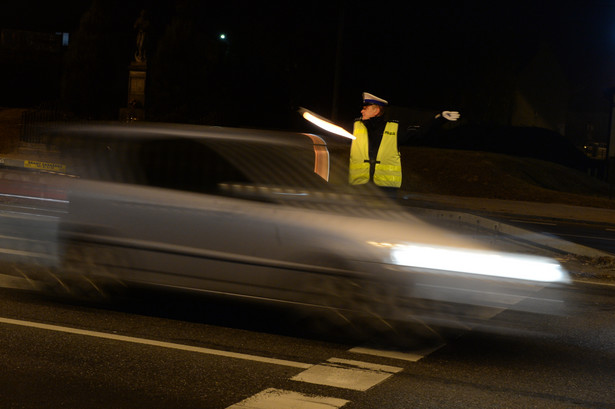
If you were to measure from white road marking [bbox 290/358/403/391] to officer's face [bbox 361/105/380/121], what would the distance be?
4.72 meters

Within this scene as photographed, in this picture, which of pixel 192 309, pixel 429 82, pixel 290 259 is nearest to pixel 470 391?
pixel 290 259

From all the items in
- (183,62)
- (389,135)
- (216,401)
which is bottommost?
(216,401)

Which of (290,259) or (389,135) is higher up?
Answer: (389,135)

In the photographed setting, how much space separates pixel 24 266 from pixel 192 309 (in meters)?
2.30

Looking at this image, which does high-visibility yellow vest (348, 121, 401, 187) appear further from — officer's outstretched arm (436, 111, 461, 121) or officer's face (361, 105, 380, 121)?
officer's outstretched arm (436, 111, 461, 121)

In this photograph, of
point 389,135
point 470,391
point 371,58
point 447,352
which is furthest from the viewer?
point 371,58

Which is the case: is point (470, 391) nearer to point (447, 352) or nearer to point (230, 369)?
point (447, 352)

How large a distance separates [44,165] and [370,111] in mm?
4071

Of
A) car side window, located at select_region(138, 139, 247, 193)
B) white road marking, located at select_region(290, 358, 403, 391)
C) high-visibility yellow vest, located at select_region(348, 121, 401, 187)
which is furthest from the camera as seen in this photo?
high-visibility yellow vest, located at select_region(348, 121, 401, 187)

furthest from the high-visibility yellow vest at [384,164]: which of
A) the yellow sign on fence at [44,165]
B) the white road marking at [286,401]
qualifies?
the white road marking at [286,401]

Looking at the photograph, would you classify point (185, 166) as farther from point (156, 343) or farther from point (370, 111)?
point (370, 111)

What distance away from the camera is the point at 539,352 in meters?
6.87

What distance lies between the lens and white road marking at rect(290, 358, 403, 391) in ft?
18.8

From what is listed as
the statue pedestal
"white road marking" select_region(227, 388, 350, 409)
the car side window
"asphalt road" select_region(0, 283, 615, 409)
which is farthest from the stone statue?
"white road marking" select_region(227, 388, 350, 409)
